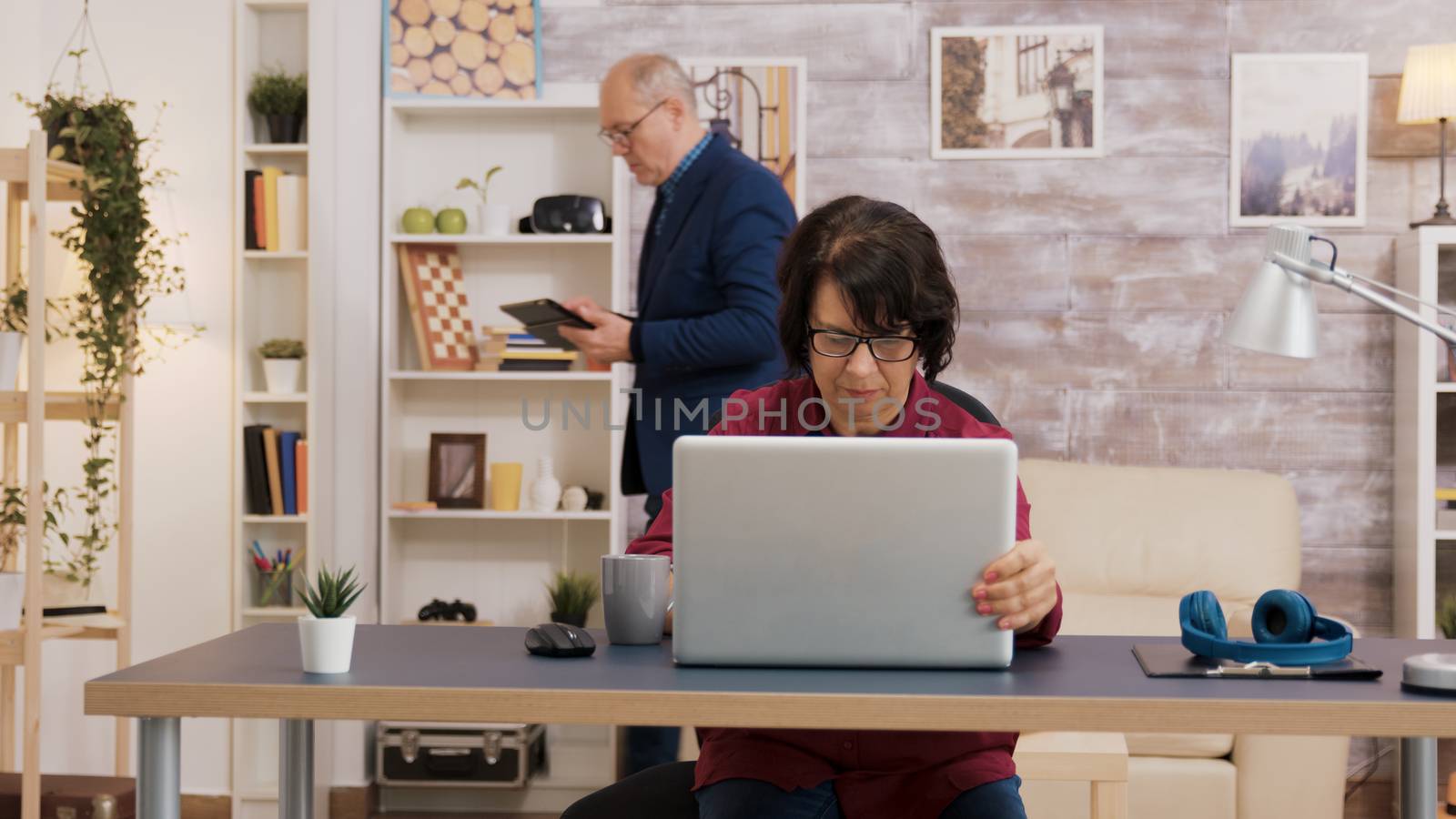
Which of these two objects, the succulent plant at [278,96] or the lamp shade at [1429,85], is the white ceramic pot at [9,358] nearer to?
the succulent plant at [278,96]

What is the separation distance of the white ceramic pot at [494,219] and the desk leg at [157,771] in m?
2.43

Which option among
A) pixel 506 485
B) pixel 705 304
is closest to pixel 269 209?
pixel 506 485

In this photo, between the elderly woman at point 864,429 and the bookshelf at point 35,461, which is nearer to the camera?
the elderly woman at point 864,429

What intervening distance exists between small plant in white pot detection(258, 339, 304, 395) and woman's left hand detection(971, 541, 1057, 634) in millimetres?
2663

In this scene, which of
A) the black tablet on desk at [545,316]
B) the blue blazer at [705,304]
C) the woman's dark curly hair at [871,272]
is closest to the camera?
the woman's dark curly hair at [871,272]

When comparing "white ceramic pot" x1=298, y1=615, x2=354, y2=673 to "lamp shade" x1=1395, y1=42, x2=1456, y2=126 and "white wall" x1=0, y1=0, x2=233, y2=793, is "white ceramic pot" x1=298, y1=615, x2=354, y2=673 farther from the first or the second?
"lamp shade" x1=1395, y1=42, x2=1456, y2=126

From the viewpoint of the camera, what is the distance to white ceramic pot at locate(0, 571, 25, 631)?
2.91 metres

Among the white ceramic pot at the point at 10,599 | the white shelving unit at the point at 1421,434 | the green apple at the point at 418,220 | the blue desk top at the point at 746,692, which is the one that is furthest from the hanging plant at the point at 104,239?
the white shelving unit at the point at 1421,434

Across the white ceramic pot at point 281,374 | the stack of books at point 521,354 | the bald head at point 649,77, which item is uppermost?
the bald head at point 649,77

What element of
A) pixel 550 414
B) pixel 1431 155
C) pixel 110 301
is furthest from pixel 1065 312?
pixel 110 301

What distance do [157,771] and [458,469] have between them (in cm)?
241

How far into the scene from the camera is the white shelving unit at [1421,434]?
3.31 meters

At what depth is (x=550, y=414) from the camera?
12.2 ft

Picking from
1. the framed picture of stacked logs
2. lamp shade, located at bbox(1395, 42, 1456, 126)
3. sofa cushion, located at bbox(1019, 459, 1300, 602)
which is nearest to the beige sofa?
sofa cushion, located at bbox(1019, 459, 1300, 602)
